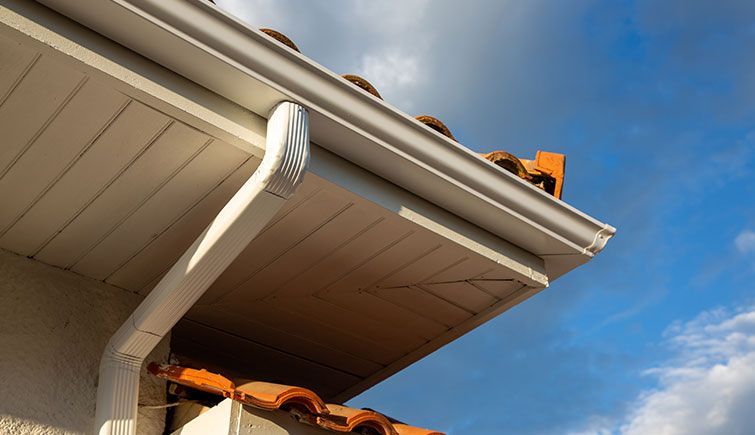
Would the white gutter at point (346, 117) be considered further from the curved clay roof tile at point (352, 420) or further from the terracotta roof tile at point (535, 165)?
the curved clay roof tile at point (352, 420)

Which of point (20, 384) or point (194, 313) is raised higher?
point (194, 313)

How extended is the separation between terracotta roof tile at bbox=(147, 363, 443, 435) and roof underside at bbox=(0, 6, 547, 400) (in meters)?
0.46

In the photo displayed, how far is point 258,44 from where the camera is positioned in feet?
10.6

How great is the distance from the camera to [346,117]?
343cm

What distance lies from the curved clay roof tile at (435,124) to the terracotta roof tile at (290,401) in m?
1.11

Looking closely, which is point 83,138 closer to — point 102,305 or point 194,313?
point 102,305

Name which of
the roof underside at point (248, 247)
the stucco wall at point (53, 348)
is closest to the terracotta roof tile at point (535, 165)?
the roof underside at point (248, 247)

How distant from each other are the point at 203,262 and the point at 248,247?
45cm

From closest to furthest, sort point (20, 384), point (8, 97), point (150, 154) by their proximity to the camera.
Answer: point (8, 97)
point (150, 154)
point (20, 384)

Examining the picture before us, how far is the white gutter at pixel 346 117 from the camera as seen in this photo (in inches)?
122


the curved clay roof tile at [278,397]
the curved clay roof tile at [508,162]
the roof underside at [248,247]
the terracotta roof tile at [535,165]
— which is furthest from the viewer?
the curved clay roof tile at [508,162]

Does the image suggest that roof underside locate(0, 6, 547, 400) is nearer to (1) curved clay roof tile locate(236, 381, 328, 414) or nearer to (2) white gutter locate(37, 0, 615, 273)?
(2) white gutter locate(37, 0, 615, 273)

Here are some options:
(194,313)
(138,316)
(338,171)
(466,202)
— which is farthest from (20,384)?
(466,202)

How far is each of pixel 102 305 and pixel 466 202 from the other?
5.23ft
